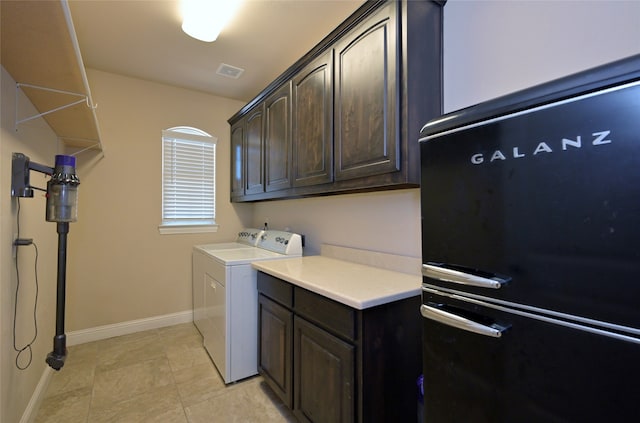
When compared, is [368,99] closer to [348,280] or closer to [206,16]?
[348,280]

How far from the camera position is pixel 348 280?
154 cm

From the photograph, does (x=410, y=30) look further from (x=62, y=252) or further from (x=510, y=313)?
(x=62, y=252)

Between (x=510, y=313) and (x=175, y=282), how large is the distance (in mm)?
3257


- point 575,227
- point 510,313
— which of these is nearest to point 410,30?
point 575,227

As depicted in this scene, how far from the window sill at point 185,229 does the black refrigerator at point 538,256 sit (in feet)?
9.70

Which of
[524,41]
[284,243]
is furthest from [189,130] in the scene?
[524,41]

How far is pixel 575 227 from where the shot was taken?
0.62m

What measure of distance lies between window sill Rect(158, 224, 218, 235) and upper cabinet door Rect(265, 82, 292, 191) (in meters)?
1.20

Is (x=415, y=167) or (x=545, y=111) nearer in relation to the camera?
(x=545, y=111)

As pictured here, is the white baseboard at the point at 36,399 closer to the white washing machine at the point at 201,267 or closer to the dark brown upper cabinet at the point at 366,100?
the white washing machine at the point at 201,267

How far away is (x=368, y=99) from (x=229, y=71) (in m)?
1.88

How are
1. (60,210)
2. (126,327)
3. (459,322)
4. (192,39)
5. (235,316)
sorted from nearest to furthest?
(459,322) → (60,210) → (235,316) → (192,39) → (126,327)

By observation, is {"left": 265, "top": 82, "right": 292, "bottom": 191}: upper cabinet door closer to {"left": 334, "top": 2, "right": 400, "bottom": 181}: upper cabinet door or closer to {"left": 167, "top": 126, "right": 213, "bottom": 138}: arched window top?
{"left": 334, "top": 2, "right": 400, "bottom": 181}: upper cabinet door

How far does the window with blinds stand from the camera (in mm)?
3145
